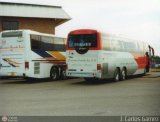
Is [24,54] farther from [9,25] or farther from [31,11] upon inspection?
[31,11]

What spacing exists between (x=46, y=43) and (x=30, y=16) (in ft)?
38.2

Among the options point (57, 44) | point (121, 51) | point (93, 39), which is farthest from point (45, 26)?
point (93, 39)

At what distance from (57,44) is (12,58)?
3.79 metres

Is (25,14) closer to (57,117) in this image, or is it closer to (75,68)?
(75,68)

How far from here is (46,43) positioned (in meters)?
23.0

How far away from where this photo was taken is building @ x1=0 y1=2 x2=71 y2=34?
33469 mm

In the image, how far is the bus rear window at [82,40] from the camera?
786 inches

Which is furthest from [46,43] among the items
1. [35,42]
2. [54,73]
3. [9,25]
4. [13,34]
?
[9,25]

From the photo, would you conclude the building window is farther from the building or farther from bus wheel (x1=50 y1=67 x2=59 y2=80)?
bus wheel (x1=50 y1=67 x2=59 y2=80)

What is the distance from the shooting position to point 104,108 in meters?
10.8

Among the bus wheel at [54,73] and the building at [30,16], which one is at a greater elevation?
the building at [30,16]

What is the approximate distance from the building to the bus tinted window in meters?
9.71

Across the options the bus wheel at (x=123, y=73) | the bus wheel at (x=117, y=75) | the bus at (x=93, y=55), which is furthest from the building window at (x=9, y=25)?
the bus wheel at (x=117, y=75)

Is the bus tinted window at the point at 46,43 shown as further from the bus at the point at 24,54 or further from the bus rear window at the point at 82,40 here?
the bus rear window at the point at 82,40
